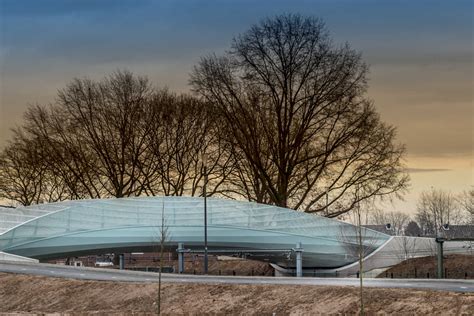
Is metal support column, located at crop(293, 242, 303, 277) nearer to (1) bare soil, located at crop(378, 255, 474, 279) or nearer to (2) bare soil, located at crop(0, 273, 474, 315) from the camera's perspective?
(1) bare soil, located at crop(378, 255, 474, 279)

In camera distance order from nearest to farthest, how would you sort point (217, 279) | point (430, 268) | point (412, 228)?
point (217, 279)
point (430, 268)
point (412, 228)

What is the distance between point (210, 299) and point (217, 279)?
21.3 feet

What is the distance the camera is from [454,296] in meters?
32.7

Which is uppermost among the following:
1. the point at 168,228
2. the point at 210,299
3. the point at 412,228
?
the point at 412,228

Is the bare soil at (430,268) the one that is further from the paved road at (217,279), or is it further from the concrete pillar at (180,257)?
the paved road at (217,279)

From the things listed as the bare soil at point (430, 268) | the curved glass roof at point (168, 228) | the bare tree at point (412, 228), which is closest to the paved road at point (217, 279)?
the curved glass roof at point (168, 228)

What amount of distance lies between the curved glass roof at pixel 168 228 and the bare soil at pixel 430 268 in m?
3.57

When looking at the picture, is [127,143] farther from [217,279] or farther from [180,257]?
[217,279]

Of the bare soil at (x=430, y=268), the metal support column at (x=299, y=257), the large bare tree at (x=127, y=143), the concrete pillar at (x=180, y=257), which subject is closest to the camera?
the bare soil at (x=430, y=268)

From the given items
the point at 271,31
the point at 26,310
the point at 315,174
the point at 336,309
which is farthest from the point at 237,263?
the point at 336,309

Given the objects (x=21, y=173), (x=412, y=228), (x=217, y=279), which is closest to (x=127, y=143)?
(x=21, y=173)

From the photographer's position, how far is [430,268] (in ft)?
205

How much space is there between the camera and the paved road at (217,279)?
37281 millimetres

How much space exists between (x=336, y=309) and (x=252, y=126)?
41.8 m
